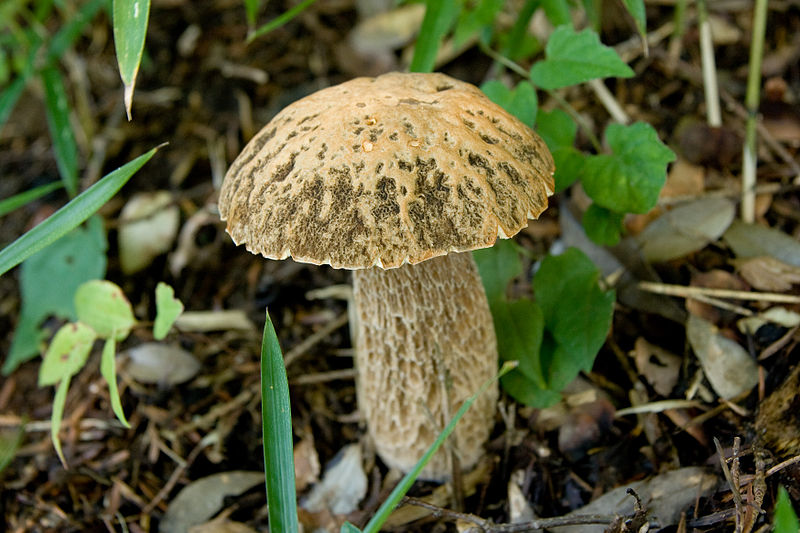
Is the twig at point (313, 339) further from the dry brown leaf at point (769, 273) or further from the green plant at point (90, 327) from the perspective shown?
the dry brown leaf at point (769, 273)

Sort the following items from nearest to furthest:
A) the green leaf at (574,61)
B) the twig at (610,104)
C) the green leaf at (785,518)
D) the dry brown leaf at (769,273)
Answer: the green leaf at (785,518), the green leaf at (574,61), the dry brown leaf at (769,273), the twig at (610,104)

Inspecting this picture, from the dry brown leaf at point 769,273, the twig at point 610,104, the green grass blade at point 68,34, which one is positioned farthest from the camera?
the green grass blade at point 68,34

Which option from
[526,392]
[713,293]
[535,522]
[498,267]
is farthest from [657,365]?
[535,522]

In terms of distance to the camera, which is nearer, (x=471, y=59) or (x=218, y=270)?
(x=218, y=270)

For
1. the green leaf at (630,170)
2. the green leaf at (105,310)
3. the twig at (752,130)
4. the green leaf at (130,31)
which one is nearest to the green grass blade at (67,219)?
the green leaf at (130,31)

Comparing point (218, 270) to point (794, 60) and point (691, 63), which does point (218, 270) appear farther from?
point (794, 60)

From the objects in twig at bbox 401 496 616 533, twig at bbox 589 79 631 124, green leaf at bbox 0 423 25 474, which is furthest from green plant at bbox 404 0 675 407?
green leaf at bbox 0 423 25 474

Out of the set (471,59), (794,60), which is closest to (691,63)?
(794,60)
